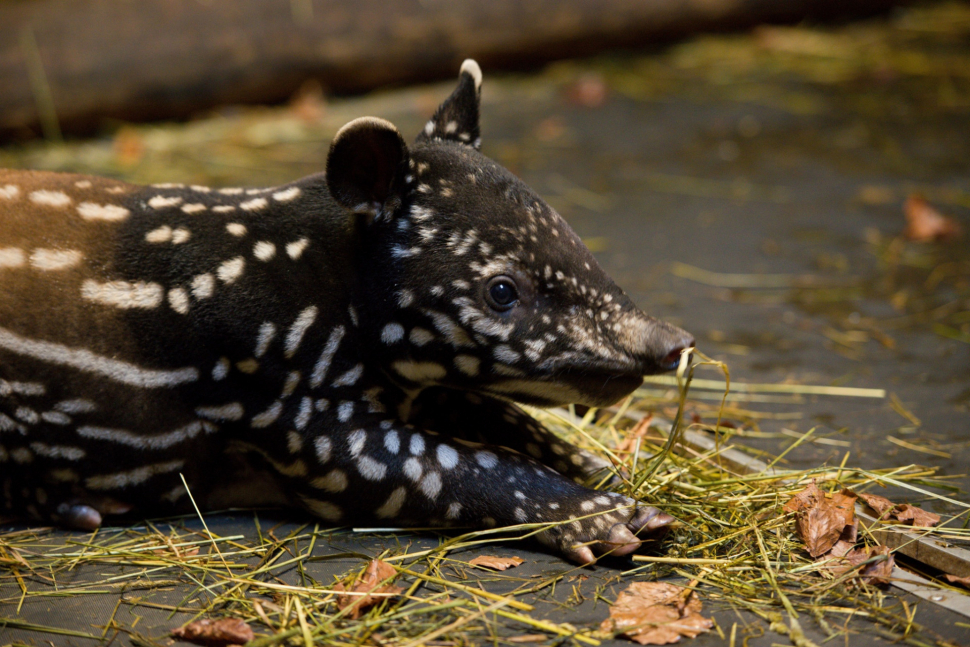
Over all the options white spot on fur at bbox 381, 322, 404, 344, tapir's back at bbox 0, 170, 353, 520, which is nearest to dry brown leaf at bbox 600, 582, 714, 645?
white spot on fur at bbox 381, 322, 404, 344

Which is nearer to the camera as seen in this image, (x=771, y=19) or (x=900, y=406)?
(x=900, y=406)

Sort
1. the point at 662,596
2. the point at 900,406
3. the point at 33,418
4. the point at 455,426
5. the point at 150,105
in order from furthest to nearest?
the point at 150,105, the point at 900,406, the point at 455,426, the point at 33,418, the point at 662,596

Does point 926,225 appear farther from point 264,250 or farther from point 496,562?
point 264,250

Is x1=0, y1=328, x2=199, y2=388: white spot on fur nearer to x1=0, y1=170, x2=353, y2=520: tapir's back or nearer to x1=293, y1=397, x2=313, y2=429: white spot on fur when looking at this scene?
x1=0, y1=170, x2=353, y2=520: tapir's back

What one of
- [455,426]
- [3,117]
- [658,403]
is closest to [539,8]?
[3,117]

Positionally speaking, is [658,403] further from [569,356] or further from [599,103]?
[599,103]

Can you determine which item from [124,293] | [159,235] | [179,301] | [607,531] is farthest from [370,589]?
[159,235]
